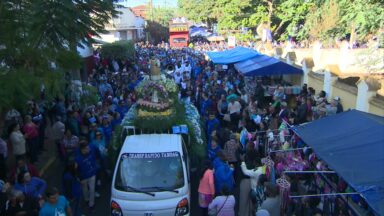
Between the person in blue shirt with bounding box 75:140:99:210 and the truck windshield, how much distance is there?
132cm

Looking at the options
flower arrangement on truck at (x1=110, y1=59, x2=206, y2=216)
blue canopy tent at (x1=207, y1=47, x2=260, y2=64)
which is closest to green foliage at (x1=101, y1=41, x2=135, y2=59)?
blue canopy tent at (x1=207, y1=47, x2=260, y2=64)

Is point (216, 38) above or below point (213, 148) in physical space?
above

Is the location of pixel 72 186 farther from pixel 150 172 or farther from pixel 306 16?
pixel 306 16

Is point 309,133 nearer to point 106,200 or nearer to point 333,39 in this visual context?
point 106,200

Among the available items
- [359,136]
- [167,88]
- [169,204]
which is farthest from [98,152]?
[359,136]

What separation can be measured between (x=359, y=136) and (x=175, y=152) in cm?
324

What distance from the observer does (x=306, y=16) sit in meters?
34.8

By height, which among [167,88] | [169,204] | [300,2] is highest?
[300,2]

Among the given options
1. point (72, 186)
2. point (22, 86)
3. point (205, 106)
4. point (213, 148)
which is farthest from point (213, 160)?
point (205, 106)

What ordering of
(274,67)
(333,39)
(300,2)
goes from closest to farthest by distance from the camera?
(274,67) < (333,39) < (300,2)

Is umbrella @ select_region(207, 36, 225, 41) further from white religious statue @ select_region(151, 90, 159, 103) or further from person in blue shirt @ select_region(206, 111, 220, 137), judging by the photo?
white religious statue @ select_region(151, 90, 159, 103)

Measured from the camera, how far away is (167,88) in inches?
392

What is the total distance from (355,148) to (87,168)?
5250 mm

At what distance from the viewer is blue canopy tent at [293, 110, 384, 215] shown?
537 centimetres
